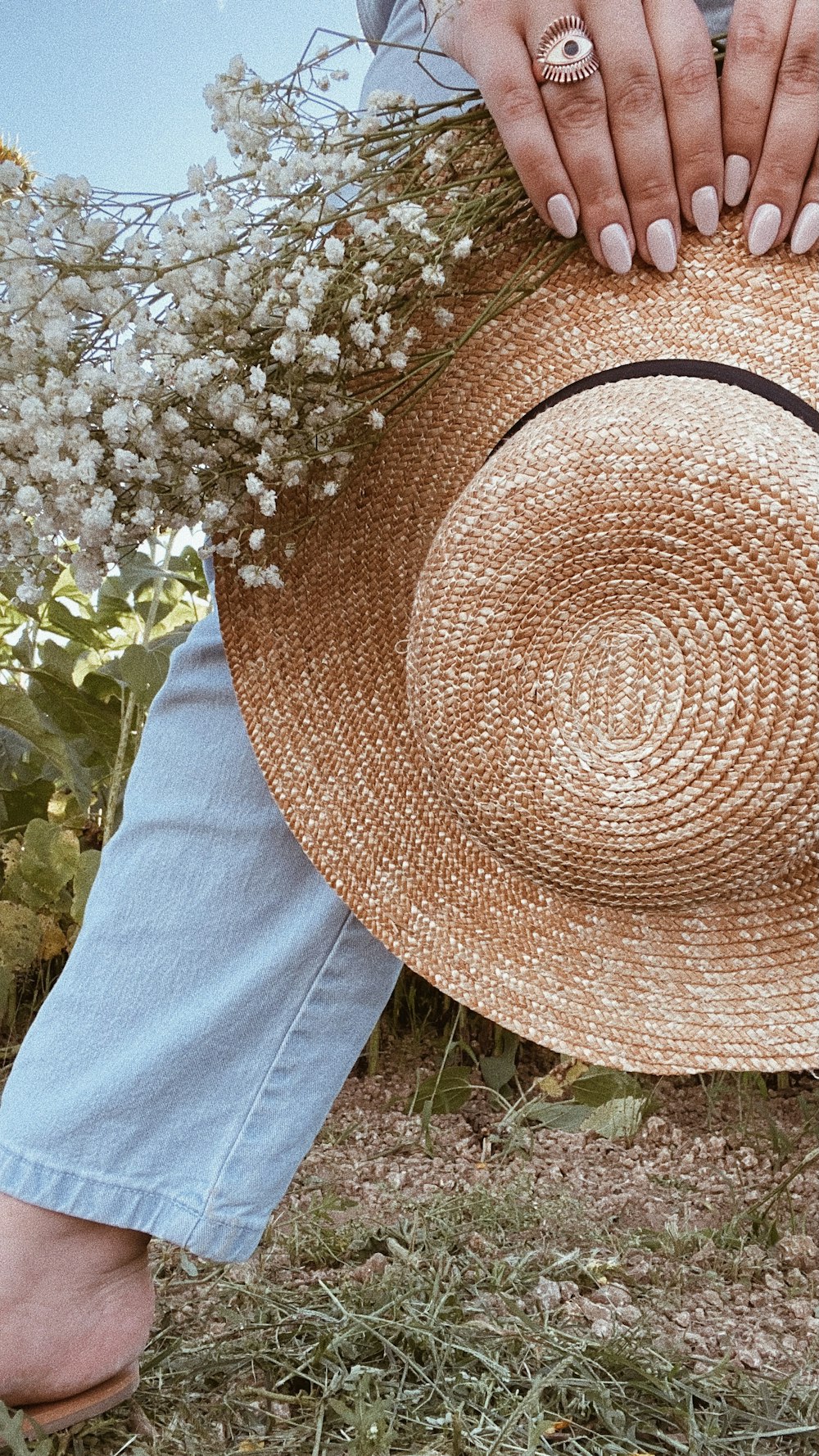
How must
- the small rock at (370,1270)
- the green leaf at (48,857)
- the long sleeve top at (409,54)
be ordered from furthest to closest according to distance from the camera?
the green leaf at (48,857)
the small rock at (370,1270)
the long sleeve top at (409,54)

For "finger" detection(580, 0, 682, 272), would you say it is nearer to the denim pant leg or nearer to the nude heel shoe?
the denim pant leg

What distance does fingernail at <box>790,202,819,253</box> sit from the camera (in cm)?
91

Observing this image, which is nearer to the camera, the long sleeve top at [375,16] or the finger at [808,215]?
the finger at [808,215]

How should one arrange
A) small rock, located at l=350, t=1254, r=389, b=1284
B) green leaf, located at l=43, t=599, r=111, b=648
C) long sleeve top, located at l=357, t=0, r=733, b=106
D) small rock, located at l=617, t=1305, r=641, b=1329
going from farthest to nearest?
green leaf, located at l=43, t=599, r=111, b=648 → small rock, located at l=350, t=1254, r=389, b=1284 → small rock, located at l=617, t=1305, r=641, b=1329 → long sleeve top, located at l=357, t=0, r=733, b=106

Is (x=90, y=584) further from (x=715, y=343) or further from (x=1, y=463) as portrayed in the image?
(x=715, y=343)

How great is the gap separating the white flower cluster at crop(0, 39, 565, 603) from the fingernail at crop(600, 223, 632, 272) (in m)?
0.10

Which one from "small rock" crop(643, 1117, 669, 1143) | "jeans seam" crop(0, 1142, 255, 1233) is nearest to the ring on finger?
"jeans seam" crop(0, 1142, 255, 1233)

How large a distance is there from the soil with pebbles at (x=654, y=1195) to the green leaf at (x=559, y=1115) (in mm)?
18

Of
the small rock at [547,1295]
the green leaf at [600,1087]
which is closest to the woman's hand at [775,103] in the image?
the small rock at [547,1295]

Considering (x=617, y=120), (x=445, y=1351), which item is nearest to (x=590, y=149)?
(x=617, y=120)

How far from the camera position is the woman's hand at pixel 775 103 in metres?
0.88

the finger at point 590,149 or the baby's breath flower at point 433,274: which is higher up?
the finger at point 590,149

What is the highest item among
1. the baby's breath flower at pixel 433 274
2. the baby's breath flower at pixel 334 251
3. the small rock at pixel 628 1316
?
the baby's breath flower at pixel 433 274

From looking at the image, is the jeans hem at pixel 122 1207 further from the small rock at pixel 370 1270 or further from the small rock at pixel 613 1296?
the small rock at pixel 613 1296
